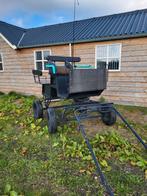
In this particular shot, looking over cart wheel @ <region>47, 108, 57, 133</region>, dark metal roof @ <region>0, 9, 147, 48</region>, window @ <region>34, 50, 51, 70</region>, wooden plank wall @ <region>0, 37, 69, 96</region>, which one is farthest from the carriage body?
wooden plank wall @ <region>0, 37, 69, 96</region>

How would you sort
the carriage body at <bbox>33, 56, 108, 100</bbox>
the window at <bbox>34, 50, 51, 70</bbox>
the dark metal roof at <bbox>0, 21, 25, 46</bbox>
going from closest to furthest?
the carriage body at <bbox>33, 56, 108, 100</bbox> → the window at <bbox>34, 50, 51, 70</bbox> → the dark metal roof at <bbox>0, 21, 25, 46</bbox>

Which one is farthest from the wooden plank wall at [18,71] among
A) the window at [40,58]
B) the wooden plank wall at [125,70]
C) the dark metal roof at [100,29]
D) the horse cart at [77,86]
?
the horse cart at [77,86]

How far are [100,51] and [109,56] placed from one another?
1.57 feet

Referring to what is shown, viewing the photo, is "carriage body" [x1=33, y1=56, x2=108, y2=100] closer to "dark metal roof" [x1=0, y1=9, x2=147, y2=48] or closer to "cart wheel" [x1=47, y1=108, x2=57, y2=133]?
"cart wheel" [x1=47, y1=108, x2=57, y2=133]

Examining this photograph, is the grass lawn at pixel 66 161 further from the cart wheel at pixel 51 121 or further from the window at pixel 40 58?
the window at pixel 40 58

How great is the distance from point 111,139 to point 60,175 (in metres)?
1.41

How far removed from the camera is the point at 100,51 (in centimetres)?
714

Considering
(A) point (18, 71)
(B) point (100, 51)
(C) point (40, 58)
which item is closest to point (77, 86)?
(B) point (100, 51)

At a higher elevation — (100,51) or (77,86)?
(100,51)

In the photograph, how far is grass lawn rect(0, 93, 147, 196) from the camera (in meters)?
2.38

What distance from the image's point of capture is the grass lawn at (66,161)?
93.7 inches

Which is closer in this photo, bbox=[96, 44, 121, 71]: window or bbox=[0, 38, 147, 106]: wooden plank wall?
bbox=[0, 38, 147, 106]: wooden plank wall

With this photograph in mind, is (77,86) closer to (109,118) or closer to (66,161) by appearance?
(109,118)

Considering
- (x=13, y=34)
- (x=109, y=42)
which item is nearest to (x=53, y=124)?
(x=109, y=42)
